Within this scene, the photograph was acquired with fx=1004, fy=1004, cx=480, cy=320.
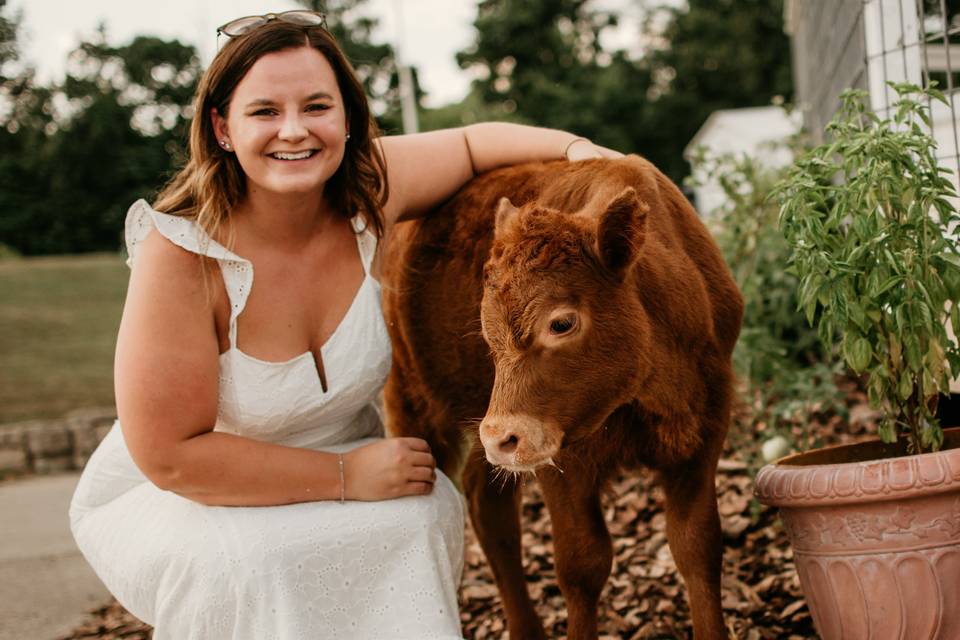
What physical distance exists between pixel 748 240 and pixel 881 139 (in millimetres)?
2692

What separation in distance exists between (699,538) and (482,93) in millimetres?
45092

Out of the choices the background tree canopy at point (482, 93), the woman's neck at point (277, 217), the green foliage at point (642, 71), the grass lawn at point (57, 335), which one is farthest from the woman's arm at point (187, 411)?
the green foliage at point (642, 71)

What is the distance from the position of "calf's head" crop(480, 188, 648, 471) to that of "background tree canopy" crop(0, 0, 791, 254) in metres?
32.2

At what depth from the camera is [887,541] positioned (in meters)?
2.89

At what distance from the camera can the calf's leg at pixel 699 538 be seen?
3.33 m

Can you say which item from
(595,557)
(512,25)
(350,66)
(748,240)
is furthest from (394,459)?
(512,25)

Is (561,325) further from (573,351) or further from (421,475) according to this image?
(421,475)

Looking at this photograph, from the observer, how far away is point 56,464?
10.3m

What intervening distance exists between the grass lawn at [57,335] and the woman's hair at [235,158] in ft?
32.3

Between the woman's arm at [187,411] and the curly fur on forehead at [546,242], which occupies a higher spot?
the curly fur on forehead at [546,242]

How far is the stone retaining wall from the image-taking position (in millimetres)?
10242

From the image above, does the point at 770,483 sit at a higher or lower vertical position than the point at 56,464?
higher

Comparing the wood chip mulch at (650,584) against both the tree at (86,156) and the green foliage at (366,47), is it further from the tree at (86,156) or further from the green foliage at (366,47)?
the green foliage at (366,47)

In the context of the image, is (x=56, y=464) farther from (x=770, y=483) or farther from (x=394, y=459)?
(x=770, y=483)
